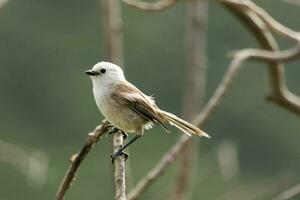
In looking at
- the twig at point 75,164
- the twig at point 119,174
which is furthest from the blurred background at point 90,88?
the twig at point 75,164

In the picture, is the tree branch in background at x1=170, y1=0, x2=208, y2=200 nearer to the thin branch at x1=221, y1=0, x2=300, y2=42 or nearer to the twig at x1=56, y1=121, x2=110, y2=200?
the thin branch at x1=221, y1=0, x2=300, y2=42

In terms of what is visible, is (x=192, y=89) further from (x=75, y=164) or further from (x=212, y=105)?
(x=75, y=164)

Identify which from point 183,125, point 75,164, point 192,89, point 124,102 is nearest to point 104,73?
point 124,102

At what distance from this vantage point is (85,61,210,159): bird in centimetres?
516

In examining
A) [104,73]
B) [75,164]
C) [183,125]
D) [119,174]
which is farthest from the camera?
[104,73]

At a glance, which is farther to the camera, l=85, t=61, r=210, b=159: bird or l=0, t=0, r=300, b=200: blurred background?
l=0, t=0, r=300, b=200: blurred background

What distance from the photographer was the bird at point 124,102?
5.16 metres

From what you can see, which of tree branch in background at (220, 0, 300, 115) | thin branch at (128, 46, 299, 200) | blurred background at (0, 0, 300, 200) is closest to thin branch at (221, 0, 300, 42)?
tree branch in background at (220, 0, 300, 115)

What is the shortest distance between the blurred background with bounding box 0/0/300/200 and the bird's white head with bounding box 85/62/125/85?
1032cm

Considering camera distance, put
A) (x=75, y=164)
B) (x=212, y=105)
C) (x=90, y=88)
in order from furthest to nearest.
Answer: (x=90, y=88)
(x=212, y=105)
(x=75, y=164)

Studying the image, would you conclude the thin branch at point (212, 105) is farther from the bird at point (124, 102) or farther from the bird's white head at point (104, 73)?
the bird's white head at point (104, 73)

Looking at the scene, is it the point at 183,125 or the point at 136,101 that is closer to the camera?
the point at 183,125

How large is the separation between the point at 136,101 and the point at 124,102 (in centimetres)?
6

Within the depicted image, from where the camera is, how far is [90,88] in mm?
19141
